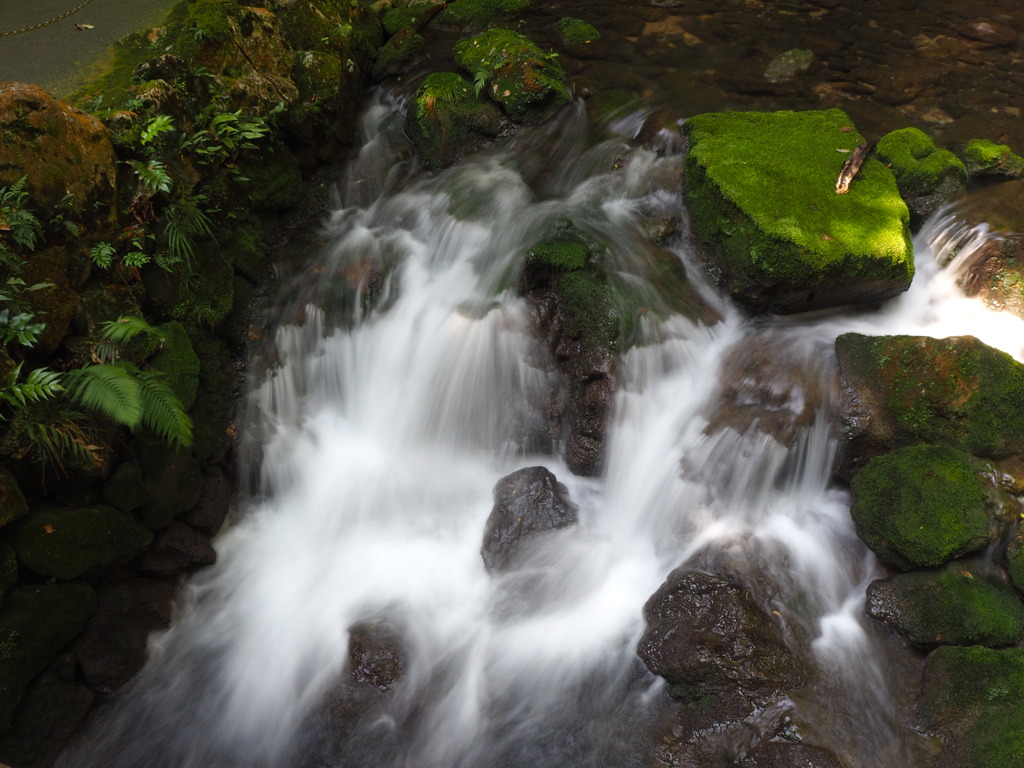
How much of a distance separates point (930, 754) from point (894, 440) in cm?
225

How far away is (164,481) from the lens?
4.85 meters

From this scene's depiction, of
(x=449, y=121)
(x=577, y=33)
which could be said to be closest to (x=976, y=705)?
(x=449, y=121)

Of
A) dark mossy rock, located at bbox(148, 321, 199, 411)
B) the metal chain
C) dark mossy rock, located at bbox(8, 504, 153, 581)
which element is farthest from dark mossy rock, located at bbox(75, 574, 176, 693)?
the metal chain

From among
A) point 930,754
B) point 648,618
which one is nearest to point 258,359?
point 648,618

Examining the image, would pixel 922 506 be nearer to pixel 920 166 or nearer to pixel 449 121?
pixel 920 166

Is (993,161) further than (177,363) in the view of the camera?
Yes

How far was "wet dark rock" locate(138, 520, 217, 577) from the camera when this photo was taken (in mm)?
4984

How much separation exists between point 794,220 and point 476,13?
272 inches

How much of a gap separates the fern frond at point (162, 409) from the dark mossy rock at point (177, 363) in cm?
43

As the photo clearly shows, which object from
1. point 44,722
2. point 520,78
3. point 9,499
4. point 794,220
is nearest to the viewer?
point 9,499

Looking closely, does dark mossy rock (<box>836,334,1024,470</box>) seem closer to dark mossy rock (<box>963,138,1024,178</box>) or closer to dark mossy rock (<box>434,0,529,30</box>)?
dark mossy rock (<box>963,138,1024,178</box>)

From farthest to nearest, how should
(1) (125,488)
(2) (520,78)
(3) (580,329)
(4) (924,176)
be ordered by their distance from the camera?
(2) (520,78)
(4) (924,176)
(3) (580,329)
(1) (125,488)

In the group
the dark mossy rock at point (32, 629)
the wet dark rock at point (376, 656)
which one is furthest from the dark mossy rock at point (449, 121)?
the dark mossy rock at point (32, 629)

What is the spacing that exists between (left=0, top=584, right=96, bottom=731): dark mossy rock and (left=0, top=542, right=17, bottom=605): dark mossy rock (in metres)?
0.07
